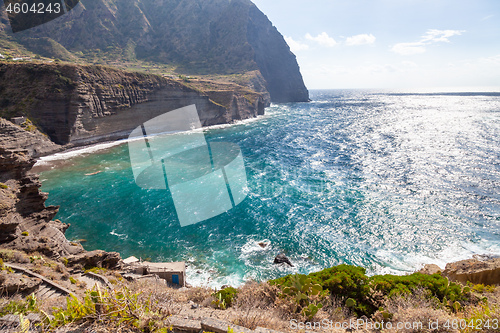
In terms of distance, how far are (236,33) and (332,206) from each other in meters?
188

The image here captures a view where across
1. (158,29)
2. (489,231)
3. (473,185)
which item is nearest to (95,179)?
(489,231)

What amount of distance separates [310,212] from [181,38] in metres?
198

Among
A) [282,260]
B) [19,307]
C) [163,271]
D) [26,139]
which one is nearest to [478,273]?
[282,260]

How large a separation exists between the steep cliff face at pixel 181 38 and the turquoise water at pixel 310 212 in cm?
12663

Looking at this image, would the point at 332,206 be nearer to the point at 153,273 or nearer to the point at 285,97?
the point at 153,273

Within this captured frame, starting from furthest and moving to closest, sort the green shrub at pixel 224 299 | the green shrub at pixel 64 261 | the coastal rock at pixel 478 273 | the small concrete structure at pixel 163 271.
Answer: the small concrete structure at pixel 163 271, the green shrub at pixel 64 261, the coastal rock at pixel 478 273, the green shrub at pixel 224 299

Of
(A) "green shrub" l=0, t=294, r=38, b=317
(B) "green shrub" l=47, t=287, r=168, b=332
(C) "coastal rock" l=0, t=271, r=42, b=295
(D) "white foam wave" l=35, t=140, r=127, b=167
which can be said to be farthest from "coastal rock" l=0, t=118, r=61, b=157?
(B) "green shrub" l=47, t=287, r=168, b=332

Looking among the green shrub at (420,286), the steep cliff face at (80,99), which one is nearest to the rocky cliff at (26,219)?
the green shrub at (420,286)

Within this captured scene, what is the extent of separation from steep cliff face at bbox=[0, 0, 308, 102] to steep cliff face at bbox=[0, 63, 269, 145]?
81.2 m

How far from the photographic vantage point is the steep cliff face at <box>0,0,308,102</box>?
14426cm

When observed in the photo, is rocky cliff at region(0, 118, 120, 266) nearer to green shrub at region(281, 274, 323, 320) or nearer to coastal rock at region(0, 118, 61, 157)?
green shrub at region(281, 274, 323, 320)

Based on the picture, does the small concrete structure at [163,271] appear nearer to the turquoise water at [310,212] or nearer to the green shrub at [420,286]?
the turquoise water at [310,212]

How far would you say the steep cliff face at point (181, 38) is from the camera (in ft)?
473

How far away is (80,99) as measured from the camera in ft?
198
